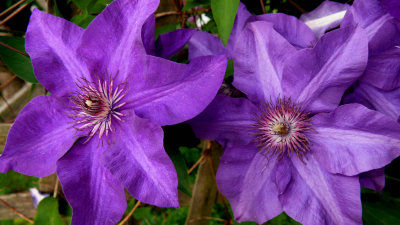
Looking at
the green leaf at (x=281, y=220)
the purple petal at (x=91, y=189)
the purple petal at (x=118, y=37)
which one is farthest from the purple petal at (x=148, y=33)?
the green leaf at (x=281, y=220)

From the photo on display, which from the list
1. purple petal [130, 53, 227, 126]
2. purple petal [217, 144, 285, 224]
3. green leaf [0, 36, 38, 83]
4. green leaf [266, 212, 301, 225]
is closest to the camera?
purple petal [130, 53, 227, 126]

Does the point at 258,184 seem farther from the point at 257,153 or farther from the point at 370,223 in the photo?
the point at 370,223

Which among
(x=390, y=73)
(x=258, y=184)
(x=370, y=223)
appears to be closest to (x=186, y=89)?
(x=258, y=184)

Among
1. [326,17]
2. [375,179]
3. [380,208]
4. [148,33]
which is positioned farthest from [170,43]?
[380,208]

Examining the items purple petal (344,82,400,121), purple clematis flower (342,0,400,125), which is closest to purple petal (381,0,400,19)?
purple clematis flower (342,0,400,125)

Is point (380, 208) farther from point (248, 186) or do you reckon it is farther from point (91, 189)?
point (91, 189)

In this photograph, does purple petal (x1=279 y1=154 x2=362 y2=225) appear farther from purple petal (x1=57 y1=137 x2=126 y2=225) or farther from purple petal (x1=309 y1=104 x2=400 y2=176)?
purple petal (x1=57 y1=137 x2=126 y2=225)

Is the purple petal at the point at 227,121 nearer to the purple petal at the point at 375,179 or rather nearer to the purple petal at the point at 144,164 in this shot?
the purple petal at the point at 144,164
